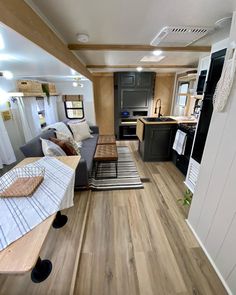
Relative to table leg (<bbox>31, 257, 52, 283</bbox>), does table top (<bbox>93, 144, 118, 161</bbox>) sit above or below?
above

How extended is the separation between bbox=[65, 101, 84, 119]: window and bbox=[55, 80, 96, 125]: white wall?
129 mm

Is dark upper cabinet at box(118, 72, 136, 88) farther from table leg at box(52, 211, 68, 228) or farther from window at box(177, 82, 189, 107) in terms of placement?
table leg at box(52, 211, 68, 228)

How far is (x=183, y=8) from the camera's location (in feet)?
3.51

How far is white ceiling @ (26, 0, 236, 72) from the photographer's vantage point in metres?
1.00

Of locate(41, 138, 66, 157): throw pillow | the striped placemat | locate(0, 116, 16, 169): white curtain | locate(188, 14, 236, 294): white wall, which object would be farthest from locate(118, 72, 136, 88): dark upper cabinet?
the striped placemat

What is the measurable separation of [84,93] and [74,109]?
61 cm

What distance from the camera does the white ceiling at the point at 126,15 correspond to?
100 cm

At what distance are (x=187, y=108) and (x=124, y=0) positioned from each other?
11.0 feet

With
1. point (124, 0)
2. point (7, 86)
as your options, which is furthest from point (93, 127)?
point (124, 0)

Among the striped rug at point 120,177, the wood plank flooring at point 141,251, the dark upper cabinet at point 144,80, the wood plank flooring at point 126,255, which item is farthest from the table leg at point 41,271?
the dark upper cabinet at point 144,80

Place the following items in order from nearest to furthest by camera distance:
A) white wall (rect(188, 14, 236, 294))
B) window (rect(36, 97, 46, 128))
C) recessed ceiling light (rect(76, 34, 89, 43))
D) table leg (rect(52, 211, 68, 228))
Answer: white wall (rect(188, 14, 236, 294))
recessed ceiling light (rect(76, 34, 89, 43))
table leg (rect(52, 211, 68, 228))
window (rect(36, 97, 46, 128))

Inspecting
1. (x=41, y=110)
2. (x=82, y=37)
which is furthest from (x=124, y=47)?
(x=41, y=110)

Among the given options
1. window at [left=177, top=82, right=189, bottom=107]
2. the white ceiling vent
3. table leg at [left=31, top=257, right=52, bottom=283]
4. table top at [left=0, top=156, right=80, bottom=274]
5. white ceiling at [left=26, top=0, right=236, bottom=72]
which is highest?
white ceiling at [left=26, top=0, right=236, bottom=72]

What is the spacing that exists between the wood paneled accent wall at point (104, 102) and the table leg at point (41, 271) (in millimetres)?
4292
